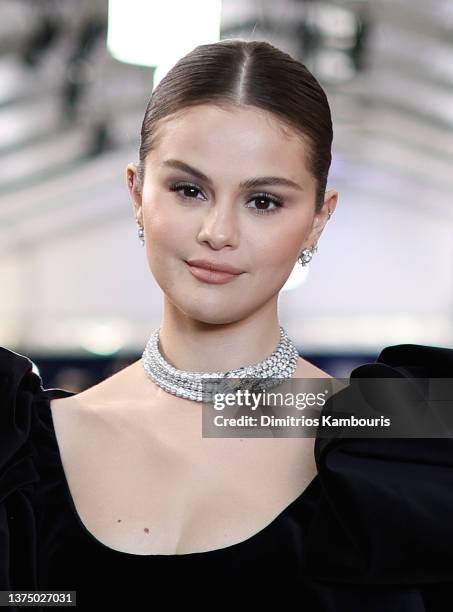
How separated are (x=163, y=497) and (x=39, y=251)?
14543mm

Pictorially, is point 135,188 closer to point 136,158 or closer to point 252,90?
point 252,90

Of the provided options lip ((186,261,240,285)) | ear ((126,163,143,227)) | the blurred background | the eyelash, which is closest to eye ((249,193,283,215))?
the eyelash

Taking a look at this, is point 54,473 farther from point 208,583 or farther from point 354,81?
point 354,81

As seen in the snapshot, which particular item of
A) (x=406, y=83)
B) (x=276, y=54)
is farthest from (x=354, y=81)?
A: (x=276, y=54)

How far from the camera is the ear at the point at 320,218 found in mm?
1659

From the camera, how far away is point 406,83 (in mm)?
9711

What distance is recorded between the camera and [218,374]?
65.9 inches

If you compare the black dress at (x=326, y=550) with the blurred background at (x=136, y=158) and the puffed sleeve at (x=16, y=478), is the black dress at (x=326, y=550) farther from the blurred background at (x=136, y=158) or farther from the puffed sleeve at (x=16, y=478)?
the blurred background at (x=136, y=158)

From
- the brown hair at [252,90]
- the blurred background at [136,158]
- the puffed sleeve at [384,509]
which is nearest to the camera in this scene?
the puffed sleeve at [384,509]

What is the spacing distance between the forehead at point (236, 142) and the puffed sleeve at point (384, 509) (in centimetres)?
35

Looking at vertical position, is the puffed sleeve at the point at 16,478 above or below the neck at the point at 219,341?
below

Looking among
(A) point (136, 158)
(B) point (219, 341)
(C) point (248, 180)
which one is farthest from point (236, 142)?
(A) point (136, 158)

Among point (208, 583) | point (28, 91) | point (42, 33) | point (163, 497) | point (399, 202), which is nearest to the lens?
point (208, 583)

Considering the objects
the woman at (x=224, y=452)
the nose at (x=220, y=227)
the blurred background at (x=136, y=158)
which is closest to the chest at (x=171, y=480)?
the woman at (x=224, y=452)
